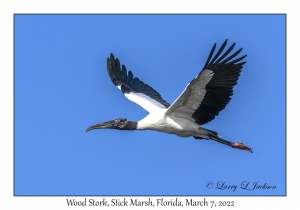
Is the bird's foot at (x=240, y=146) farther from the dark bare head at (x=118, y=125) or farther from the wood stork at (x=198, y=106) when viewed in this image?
the dark bare head at (x=118, y=125)

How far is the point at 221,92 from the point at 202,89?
1.44 feet

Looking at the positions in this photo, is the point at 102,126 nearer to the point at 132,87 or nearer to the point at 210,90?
the point at 132,87

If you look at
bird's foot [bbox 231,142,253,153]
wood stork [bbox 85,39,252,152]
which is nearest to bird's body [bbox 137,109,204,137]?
wood stork [bbox 85,39,252,152]

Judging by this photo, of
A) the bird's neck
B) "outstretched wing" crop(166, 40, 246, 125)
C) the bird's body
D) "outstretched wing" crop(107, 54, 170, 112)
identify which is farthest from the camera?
"outstretched wing" crop(107, 54, 170, 112)

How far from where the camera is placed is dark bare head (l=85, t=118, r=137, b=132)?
15570 mm

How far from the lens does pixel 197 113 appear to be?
49.4 feet

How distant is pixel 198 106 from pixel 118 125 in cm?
192

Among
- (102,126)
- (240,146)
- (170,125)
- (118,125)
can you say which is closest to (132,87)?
(118,125)

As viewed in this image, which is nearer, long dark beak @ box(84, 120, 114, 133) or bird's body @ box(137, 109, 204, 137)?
bird's body @ box(137, 109, 204, 137)

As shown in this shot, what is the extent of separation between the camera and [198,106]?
14.9 metres

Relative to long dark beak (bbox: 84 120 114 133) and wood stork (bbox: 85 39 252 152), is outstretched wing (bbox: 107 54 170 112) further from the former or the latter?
long dark beak (bbox: 84 120 114 133)

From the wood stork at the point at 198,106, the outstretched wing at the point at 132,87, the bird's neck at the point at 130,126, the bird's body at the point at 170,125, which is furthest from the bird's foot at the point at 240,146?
the bird's neck at the point at 130,126

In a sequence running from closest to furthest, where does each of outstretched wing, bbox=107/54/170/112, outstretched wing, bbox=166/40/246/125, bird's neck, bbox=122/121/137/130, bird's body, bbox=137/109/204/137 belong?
outstretched wing, bbox=166/40/246/125 < bird's body, bbox=137/109/204/137 < bird's neck, bbox=122/121/137/130 < outstretched wing, bbox=107/54/170/112
